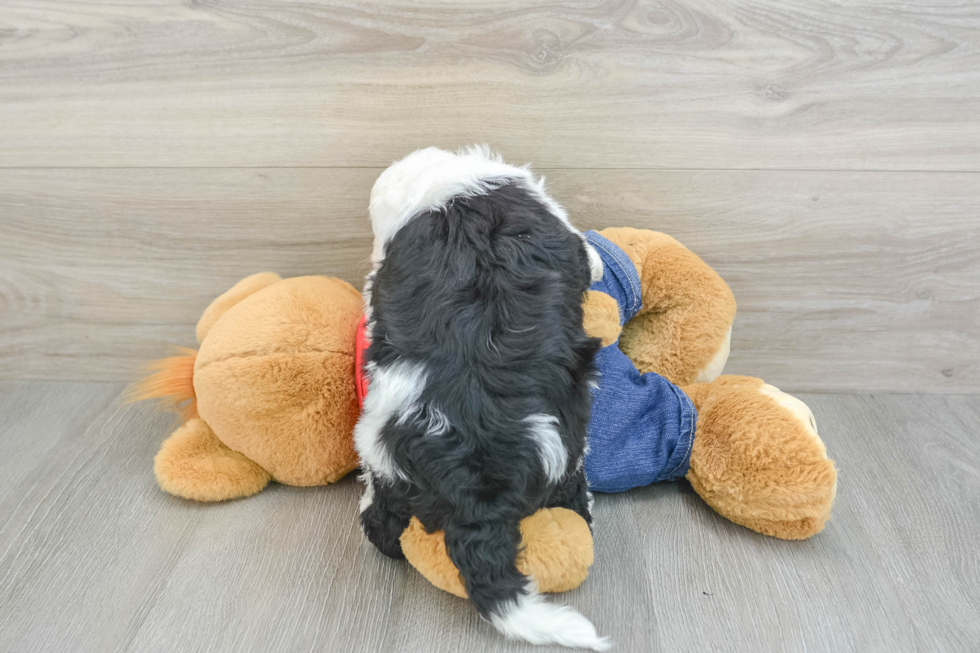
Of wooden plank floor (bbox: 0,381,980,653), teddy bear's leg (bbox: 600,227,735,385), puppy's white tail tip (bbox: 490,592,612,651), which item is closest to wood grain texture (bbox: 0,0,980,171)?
teddy bear's leg (bbox: 600,227,735,385)

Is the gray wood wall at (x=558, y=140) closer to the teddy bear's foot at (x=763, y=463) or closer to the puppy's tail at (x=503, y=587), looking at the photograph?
the teddy bear's foot at (x=763, y=463)

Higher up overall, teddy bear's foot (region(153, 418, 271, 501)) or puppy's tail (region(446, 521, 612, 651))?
puppy's tail (region(446, 521, 612, 651))

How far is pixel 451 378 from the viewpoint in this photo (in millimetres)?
629

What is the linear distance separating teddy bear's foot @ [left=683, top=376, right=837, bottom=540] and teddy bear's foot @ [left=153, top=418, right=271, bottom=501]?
58cm

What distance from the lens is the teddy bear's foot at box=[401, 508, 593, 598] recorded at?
2.27ft

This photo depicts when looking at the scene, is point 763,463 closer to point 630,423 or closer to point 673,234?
point 630,423

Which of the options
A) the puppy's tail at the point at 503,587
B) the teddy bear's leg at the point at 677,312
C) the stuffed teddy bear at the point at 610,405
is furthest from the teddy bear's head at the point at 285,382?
the teddy bear's leg at the point at 677,312

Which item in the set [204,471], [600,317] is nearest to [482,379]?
[600,317]

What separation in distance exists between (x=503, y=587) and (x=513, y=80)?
25.8 inches

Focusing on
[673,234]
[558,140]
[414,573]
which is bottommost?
[414,573]

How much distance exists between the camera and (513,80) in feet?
3.04

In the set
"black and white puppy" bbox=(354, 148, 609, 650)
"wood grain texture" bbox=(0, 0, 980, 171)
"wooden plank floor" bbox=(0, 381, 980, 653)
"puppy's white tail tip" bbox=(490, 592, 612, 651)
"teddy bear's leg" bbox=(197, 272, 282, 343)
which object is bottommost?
"wooden plank floor" bbox=(0, 381, 980, 653)

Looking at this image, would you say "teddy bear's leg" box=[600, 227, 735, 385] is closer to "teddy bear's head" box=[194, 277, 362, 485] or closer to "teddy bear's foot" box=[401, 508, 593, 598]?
"teddy bear's foot" box=[401, 508, 593, 598]

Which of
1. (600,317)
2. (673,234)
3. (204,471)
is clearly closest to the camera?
(600,317)
